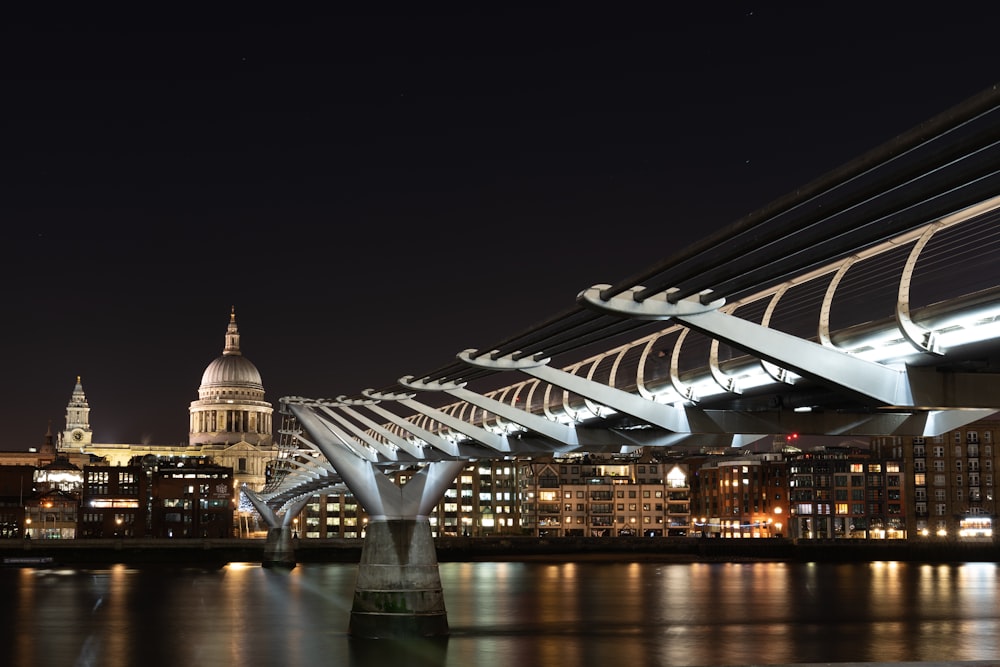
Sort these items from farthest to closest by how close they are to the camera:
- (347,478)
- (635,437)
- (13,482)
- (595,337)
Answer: (13,482) → (347,478) → (635,437) → (595,337)

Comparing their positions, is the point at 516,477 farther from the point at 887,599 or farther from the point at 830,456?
the point at 887,599

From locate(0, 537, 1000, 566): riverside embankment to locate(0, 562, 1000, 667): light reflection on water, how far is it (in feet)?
84.7

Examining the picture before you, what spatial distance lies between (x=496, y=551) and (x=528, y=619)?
79584mm

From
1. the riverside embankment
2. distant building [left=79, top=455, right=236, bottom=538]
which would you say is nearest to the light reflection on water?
the riverside embankment

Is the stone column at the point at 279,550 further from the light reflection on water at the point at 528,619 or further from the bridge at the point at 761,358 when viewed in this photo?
the bridge at the point at 761,358

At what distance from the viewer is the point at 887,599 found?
76125 millimetres

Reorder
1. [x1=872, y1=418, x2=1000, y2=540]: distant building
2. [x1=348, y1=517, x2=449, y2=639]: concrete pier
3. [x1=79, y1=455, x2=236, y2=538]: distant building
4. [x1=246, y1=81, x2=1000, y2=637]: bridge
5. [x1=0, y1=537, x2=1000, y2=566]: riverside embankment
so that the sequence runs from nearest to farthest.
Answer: [x1=246, y1=81, x2=1000, y2=637]: bridge < [x1=348, y1=517, x2=449, y2=639]: concrete pier < [x1=0, y1=537, x2=1000, y2=566]: riverside embankment < [x1=872, y1=418, x2=1000, y2=540]: distant building < [x1=79, y1=455, x2=236, y2=538]: distant building

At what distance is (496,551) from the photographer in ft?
448

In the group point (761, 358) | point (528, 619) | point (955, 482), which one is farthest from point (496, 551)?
point (761, 358)

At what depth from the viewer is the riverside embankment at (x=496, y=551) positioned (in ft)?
418

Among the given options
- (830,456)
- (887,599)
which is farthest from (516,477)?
(887,599)

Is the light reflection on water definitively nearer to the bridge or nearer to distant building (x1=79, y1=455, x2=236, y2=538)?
the bridge

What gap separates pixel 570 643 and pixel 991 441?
393ft

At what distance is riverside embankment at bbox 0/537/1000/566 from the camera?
12731cm
